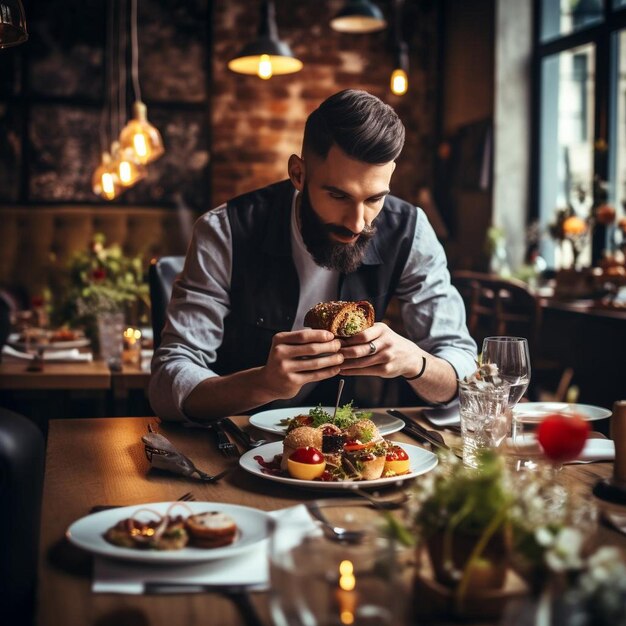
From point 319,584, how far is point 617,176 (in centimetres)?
453

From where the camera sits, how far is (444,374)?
1716mm

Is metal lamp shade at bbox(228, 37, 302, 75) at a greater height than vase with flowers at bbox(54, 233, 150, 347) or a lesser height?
greater

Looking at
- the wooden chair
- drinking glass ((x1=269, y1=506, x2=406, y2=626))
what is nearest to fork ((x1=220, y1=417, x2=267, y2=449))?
drinking glass ((x1=269, y1=506, x2=406, y2=626))

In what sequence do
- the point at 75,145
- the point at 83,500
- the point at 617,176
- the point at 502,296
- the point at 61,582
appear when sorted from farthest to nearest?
1. the point at 75,145
2. the point at 617,176
3. the point at 502,296
4. the point at 83,500
5. the point at 61,582

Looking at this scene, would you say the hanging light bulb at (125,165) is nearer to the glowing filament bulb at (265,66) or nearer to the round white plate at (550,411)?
the glowing filament bulb at (265,66)

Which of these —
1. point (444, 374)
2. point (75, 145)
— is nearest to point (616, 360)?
point (444, 374)

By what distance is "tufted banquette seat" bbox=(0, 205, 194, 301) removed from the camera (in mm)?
5863

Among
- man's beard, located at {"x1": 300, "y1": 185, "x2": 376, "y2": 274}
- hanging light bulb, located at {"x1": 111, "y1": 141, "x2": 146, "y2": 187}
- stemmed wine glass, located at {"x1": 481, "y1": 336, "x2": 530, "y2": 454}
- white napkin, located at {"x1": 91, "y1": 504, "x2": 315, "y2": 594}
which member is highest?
hanging light bulb, located at {"x1": 111, "y1": 141, "x2": 146, "y2": 187}

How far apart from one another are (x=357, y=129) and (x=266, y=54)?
238 centimetres

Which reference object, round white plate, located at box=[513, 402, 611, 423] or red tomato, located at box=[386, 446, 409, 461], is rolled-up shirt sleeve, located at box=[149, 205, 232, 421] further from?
round white plate, located at box=[513, 402, 611, 423]

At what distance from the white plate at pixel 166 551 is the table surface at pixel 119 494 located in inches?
1.1

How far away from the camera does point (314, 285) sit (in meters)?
2.12

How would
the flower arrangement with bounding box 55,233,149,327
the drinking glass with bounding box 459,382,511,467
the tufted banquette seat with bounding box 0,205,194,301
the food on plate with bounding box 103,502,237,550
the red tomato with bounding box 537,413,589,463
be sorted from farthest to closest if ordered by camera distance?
the tufted banquette seat with bounding box 0,205,194,301 < the flower arrangement with bounding box 55,233,149,327 < the drinking glass with bounding box 459,382,511,467 < the food on plate with bounding box 103,502,237,550 < the red tomato with bounding box 537,413,589,463

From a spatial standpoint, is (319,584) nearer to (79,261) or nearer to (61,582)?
(61,582)
